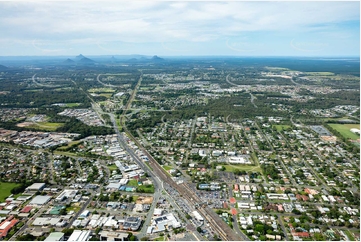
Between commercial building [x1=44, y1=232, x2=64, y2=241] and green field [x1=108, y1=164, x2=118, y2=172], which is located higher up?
green field [x1=108, y1=164, x2=118, y2=172]

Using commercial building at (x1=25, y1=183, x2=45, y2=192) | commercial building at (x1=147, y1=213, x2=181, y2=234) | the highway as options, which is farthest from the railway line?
commercial building at (x1=25, y1=183, x2=45, y2=192)

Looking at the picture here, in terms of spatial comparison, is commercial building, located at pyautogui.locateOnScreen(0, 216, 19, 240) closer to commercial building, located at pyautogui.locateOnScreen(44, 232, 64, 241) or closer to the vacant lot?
commercial building, located at pyautogui.locateOnScreen(44, 232, 64, 241)

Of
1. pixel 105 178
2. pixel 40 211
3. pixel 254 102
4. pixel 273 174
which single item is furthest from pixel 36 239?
pixel 254 102

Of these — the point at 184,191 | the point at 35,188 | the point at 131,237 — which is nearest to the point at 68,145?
the point at 35,188

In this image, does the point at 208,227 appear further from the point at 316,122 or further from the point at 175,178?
the point at 316,122

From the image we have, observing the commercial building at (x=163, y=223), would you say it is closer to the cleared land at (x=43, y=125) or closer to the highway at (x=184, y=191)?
the highway at (x=184, y=191)

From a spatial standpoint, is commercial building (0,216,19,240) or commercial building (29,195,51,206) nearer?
commercial building (0,216,19,240)

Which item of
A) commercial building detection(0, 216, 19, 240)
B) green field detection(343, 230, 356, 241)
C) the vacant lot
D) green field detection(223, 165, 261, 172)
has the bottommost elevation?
green field detection(343, 230, 356, 241)

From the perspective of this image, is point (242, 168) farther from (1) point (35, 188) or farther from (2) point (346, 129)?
(2) point (346, 129)
